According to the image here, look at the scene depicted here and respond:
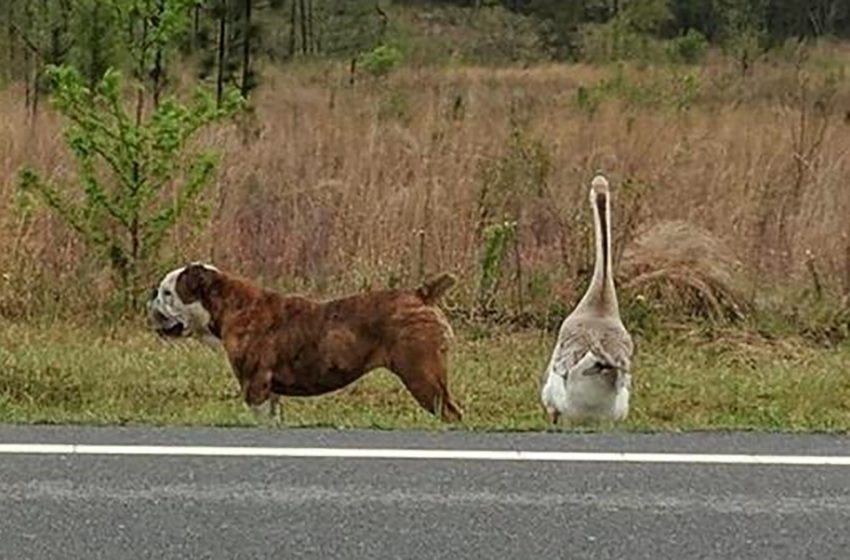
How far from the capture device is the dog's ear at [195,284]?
338 inches

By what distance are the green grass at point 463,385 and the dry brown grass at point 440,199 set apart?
104 cm

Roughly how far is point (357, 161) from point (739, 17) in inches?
1040

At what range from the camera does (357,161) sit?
1376cm

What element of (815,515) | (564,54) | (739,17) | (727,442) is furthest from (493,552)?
(564,54)

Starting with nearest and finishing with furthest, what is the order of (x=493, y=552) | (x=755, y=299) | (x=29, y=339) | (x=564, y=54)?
(x=493, y=552) → (x=29, y=339) → (x=755, y=299) → (x=564, y=54)

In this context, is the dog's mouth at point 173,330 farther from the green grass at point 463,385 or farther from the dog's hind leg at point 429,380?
the dog's hind leg at point 429,380

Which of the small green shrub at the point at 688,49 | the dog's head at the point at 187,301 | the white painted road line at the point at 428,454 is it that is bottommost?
the small green shrub at the point at 688,49

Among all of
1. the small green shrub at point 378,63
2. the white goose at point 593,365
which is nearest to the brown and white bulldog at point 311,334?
the white goose at point 593,365

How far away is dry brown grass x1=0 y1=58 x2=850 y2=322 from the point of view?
38.9 ft

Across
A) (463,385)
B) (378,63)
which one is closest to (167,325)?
(463,385)

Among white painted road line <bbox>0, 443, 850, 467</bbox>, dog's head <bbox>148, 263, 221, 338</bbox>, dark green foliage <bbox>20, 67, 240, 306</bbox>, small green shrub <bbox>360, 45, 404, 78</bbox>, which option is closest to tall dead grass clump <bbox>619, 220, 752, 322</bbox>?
dark green foliage <bbox>20, 67, 240, 306</bbox>

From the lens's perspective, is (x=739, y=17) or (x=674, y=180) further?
(x=739, y=17)

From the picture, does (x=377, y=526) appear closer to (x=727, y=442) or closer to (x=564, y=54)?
(x=727, y=442)

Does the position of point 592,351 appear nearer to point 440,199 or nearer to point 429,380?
point 429,380
